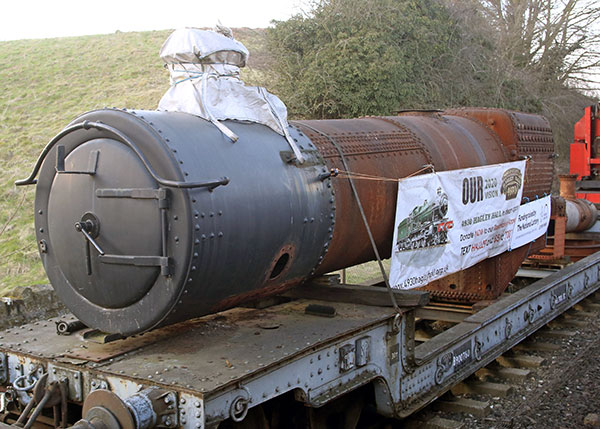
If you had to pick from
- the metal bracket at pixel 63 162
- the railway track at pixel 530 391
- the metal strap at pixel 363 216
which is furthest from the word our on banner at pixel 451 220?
the metal bracket at pixel 63 162

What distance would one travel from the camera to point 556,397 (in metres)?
5.87

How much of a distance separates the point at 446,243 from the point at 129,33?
98.3 feet

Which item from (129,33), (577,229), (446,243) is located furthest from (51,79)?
(446,243)

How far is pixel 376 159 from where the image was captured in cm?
519

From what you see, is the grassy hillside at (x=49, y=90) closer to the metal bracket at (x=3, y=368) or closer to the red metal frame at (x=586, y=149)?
the metal bracket at (x=3, y=368)

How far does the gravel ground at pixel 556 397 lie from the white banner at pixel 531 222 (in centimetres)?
130

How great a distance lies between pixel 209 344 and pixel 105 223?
3.22 feet

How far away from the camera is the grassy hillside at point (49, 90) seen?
12393 millimetres

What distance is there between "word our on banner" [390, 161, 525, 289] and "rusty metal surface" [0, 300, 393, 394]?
77 centimetres

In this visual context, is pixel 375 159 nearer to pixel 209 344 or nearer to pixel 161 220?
pixel 209 344

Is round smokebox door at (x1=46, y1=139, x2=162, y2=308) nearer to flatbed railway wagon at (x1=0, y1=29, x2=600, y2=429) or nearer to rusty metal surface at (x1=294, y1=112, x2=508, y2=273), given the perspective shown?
flatbed railway wagon at (x1=0, y1=29, x2=600, y2=429)

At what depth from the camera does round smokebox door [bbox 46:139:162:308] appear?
3.59 metres

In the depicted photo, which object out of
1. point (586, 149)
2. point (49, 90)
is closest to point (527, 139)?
point (586, 149)

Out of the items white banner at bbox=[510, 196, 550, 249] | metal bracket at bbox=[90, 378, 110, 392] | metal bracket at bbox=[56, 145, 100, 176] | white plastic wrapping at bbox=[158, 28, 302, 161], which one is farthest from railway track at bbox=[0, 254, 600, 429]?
white banner at bbox=[510, 196, 550, 249]
